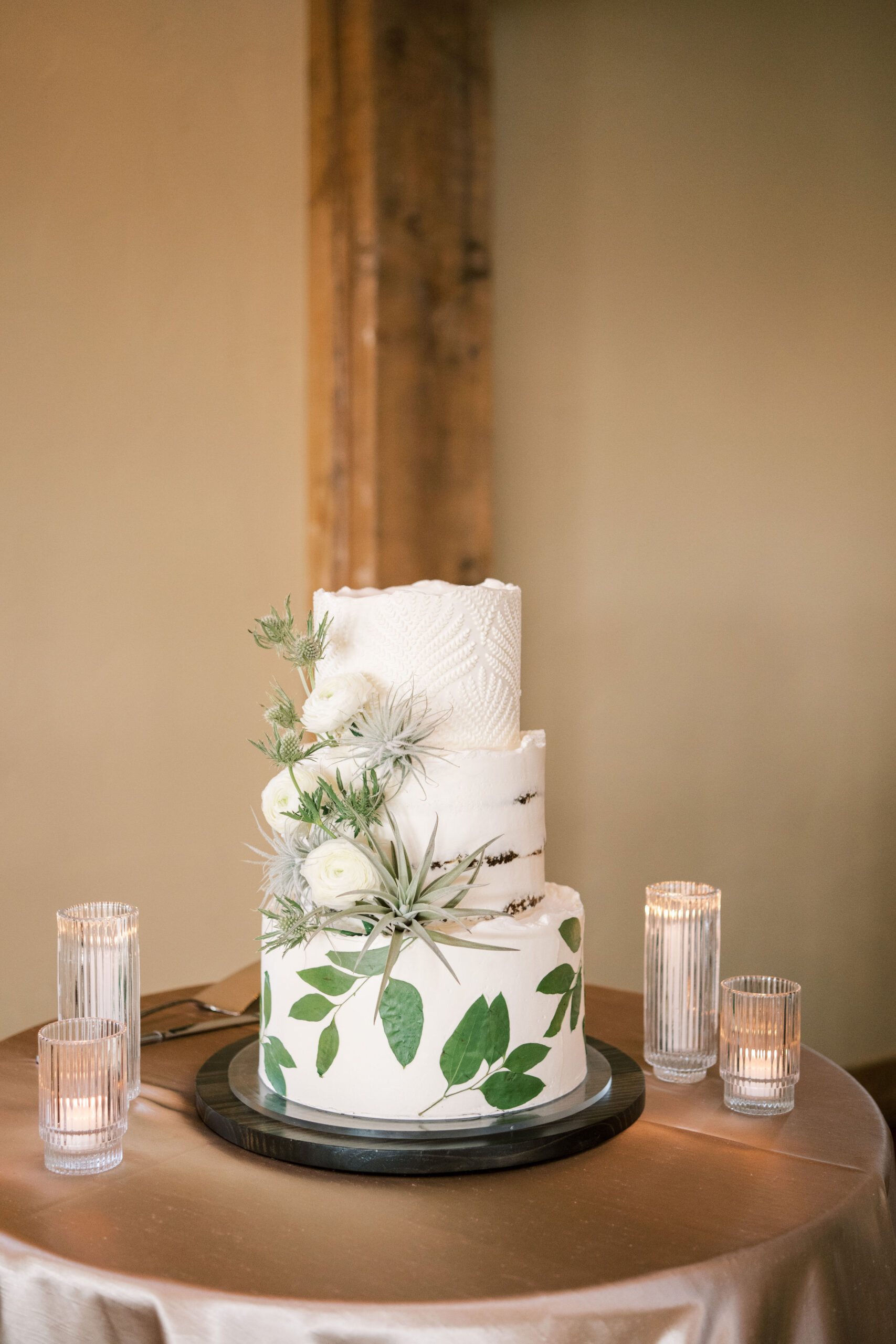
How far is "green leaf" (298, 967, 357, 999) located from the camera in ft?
4.13

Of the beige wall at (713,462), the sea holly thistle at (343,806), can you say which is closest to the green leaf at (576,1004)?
the sea holly thistle at (343,806)

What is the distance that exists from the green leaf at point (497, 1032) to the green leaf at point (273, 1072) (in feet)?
0.77

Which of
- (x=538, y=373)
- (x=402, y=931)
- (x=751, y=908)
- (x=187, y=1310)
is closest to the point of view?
(x=187, y=1310)

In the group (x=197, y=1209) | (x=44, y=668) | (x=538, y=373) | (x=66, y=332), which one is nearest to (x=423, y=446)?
(x=538, y=373)

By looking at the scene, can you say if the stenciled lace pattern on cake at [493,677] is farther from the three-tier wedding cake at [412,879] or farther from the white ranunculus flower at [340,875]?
the white ranunculus flower at [340,875]

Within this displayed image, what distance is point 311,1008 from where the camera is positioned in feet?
4.21

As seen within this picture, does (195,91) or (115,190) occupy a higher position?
(195,91)

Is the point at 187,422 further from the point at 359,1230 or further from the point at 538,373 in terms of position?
the point at 359,1230

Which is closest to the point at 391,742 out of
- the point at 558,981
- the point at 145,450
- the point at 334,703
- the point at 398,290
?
the point at 334,703

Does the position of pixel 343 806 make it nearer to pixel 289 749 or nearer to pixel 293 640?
pixel 289 749

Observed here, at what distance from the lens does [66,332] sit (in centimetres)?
246

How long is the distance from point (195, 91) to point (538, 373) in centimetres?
102

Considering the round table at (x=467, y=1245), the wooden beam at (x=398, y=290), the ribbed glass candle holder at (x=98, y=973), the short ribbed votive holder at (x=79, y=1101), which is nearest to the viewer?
the round table at (x=467, y=1245)

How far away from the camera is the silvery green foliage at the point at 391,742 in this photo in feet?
4.19
